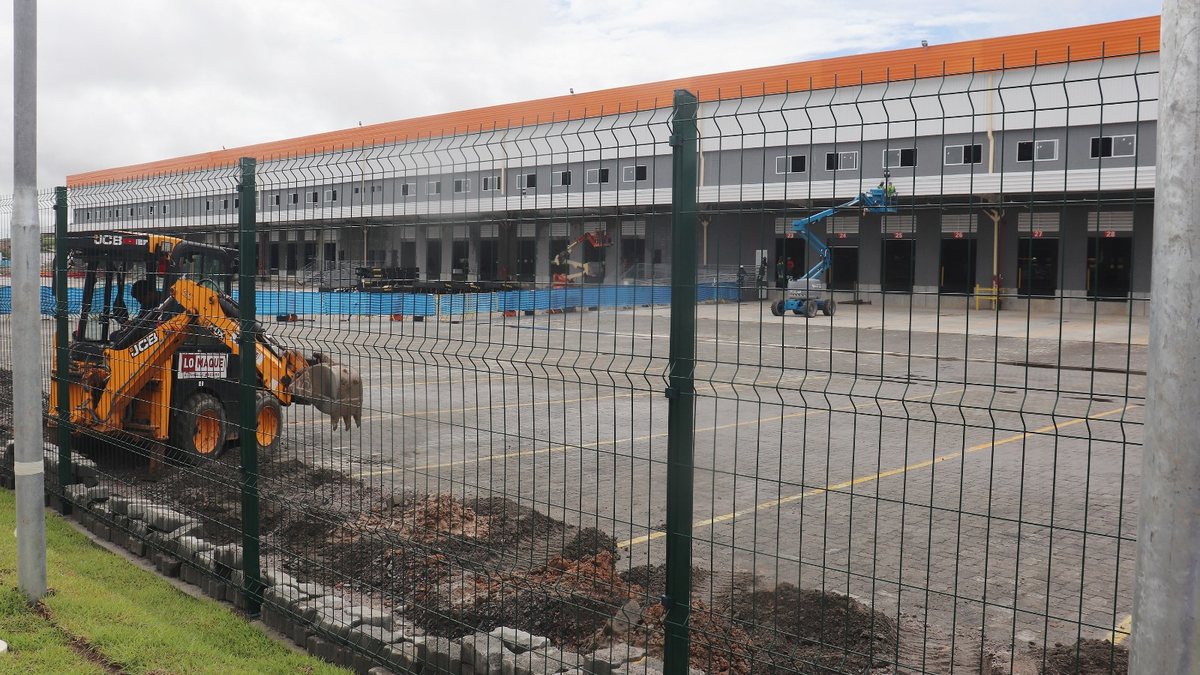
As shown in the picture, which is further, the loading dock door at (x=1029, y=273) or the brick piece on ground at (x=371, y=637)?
the brick piece on ground at (x=371, y=637)

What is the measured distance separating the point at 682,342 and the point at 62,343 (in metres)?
7.21

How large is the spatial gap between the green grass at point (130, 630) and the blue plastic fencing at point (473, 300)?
199cm

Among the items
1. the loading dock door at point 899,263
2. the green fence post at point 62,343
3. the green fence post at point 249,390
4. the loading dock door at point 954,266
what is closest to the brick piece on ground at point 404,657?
the green fence post at point 249,390

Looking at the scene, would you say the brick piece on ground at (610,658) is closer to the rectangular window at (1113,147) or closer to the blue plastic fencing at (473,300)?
the blue plastic fencing at (473,300)

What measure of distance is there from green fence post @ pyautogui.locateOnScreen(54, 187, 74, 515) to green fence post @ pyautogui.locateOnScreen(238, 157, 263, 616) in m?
3.42

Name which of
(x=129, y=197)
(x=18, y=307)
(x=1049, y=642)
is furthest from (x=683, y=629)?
(x=129, y=197)

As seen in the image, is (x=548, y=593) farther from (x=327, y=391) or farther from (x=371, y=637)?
(x=327, y=391)

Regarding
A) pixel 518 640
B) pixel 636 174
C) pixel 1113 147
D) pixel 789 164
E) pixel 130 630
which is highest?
pixel 1113 147

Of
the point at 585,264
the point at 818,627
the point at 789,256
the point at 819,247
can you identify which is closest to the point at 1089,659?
the point at 818,627

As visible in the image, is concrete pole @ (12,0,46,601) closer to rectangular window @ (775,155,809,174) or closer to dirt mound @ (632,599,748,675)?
dirt mound @ (632,599,748,675)

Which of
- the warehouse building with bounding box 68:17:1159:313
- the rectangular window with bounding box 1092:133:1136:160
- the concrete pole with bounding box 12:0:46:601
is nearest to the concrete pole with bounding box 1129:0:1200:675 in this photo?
the warehouse building with bounding box 68:17:1159:313

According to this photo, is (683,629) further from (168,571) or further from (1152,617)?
(168,571)

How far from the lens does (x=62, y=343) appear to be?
9117 millimetres

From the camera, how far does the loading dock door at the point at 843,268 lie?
3.84 meters
